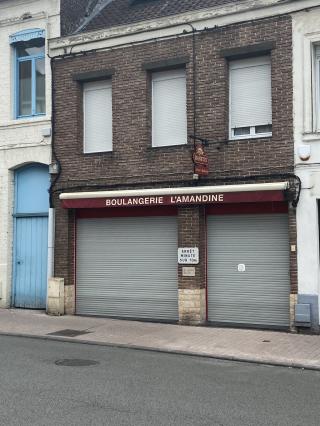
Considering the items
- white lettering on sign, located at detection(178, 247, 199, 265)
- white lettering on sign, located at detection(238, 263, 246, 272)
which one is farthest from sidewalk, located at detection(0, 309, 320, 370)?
white lettering on sign, located at detection(178, 247, 199, 265)

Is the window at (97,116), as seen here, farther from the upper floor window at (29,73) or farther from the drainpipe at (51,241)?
the drainpipe at (51,241)

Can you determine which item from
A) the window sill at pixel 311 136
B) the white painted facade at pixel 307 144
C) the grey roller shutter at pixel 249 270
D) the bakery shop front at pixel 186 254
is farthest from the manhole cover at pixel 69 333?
the window sill at pixel 311 136

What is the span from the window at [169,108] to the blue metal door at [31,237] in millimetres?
3493

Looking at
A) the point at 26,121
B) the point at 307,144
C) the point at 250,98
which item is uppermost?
the point at 26,121

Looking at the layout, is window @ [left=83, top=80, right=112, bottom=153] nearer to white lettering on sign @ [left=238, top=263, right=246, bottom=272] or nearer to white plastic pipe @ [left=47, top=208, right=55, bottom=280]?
white plastic pipe @ [left=47, top=208, right=55, bottom=280]

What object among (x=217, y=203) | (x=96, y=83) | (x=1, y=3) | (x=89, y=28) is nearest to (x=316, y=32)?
(x=217, y=203)

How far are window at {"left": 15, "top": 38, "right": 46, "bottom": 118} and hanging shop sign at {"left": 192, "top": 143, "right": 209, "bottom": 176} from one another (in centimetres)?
503

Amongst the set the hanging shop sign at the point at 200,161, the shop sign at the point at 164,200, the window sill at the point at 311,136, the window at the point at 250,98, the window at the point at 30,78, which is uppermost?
the window at the point at 30,78

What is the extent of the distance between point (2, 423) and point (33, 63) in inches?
463

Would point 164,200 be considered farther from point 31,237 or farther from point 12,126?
point 12,126

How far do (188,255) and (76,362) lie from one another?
450 centimetres

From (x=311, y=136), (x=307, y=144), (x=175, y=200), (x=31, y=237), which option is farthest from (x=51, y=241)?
(x=311, y=136)

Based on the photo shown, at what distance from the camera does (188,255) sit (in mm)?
12984

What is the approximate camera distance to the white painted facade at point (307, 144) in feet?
38.7
